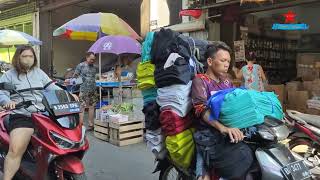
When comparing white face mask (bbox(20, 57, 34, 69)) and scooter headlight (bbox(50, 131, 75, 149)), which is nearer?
scooter headlight (bbox(50, 131, 75, 149))

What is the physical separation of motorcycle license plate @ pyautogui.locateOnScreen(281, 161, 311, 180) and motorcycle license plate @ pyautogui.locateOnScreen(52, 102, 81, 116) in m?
2.15

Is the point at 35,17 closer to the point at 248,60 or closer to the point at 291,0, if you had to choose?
the point at 248,60

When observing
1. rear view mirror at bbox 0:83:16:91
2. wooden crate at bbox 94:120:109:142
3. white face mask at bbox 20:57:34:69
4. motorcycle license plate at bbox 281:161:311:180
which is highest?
white face mask at bbox 20:57:34:69

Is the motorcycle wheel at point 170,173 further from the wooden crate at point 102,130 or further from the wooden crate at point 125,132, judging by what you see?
the wooden crate at point 102,130

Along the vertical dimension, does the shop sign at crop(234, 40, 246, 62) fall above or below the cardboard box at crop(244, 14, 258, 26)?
below

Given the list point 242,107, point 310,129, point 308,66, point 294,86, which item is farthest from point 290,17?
point 242,107

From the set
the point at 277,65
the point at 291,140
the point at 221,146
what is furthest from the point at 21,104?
the point at 277,65

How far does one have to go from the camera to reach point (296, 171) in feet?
10.2

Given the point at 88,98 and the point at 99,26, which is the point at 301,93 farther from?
the point at 88,98

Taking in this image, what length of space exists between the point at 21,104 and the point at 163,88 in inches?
61.8

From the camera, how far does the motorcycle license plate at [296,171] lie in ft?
9.99

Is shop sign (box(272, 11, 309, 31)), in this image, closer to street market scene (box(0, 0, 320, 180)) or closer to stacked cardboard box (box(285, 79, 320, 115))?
street market scene (box(0, 0, 320, 180))

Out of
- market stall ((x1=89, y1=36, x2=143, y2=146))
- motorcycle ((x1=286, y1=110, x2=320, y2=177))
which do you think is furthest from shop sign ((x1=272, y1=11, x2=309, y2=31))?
motorcycle ((x1=286, y1=110, x2=320, y2=177))

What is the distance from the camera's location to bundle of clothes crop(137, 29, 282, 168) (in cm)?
328
